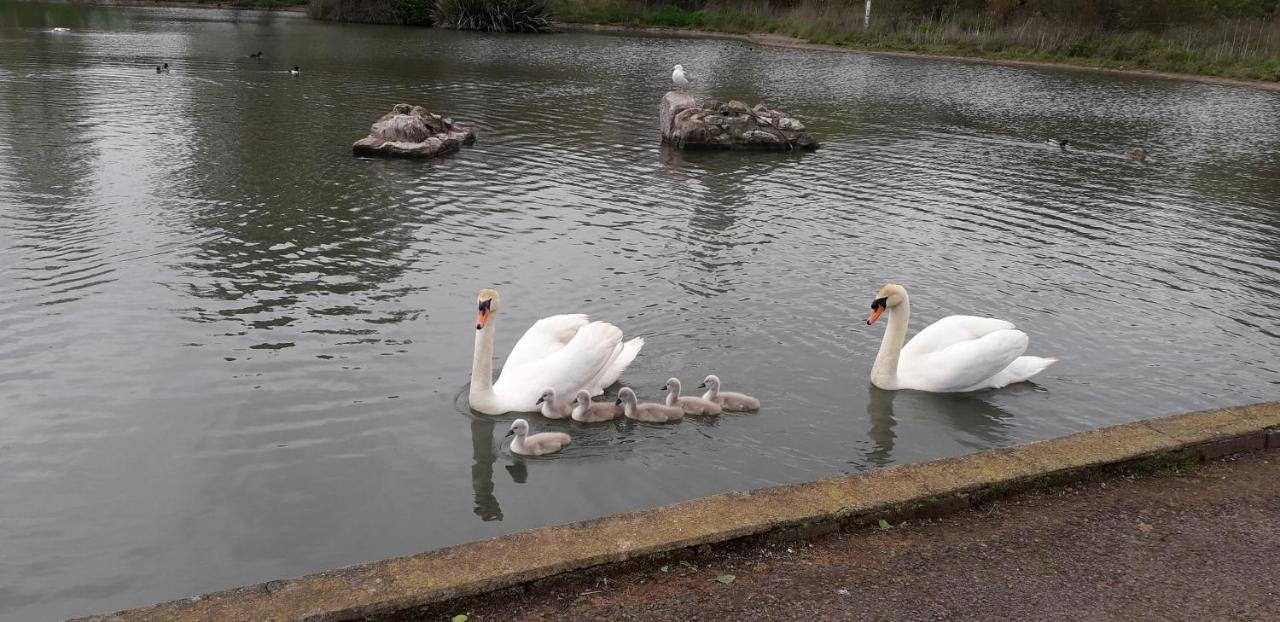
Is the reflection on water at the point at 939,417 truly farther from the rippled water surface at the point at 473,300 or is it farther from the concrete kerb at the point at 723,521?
the concrete kerb at the point at 723,521

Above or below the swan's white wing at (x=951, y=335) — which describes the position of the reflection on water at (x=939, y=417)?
below

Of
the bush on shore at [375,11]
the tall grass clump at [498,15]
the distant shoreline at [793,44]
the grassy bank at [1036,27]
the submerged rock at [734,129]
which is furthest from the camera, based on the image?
the bush on shore at [375,11]

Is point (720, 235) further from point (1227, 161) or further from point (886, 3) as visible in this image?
point (886, 3)

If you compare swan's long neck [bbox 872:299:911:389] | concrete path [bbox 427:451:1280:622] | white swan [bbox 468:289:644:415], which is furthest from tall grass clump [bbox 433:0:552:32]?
concrete path [bbox 427:451:1280:622]

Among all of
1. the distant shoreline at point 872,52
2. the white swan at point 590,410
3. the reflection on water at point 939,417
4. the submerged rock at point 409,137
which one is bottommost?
the reflection on water at point 939,417

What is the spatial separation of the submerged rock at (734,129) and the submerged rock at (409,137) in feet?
15.7

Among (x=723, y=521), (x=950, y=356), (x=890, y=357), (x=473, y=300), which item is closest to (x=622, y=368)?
(x=890, y=357)

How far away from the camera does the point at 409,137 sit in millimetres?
Result: 18109

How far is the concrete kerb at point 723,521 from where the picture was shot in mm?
4523

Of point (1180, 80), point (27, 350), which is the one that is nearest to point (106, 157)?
point (27, 350)

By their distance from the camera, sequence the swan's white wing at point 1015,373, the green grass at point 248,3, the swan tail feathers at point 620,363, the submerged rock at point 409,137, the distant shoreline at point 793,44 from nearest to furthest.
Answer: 1. the swan tail feathers at point 620,363
2. the swan's white wing at point 1015,373
3. the submerged rock at point 409,137
4. the distant shoreline at point 793,44
5. the green grass at point 248,3

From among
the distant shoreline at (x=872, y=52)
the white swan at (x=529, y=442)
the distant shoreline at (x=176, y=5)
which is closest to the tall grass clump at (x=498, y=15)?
the distant shoreline at (x=872, y=52)

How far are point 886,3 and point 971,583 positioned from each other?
5813 centimetres

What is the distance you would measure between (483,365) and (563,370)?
68 centimetres
